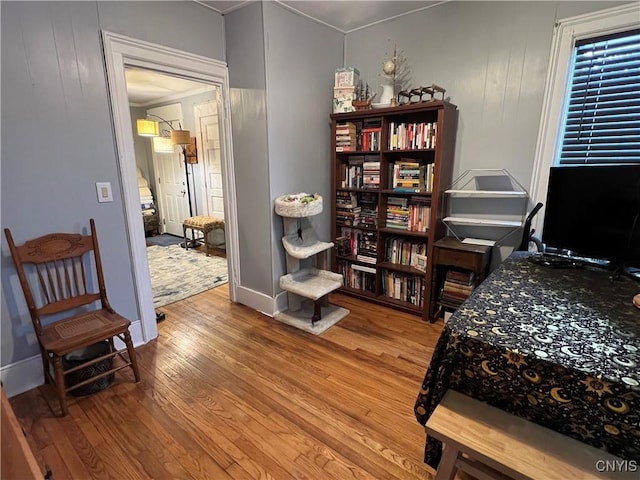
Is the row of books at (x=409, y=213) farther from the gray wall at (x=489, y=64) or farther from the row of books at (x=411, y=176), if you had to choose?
the gray wall at (x=489, y=64)

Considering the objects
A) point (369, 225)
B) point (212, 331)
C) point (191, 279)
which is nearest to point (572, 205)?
point (369, 225)

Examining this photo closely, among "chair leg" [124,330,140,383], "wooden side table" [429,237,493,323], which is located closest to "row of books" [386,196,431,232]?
"wooden side table" [429,237,493,323]

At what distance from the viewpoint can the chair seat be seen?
1.64 m

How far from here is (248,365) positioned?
7.00ft

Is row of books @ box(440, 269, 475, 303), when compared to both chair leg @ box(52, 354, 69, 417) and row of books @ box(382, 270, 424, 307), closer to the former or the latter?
row of books @ box(382, 270, 424, 307)

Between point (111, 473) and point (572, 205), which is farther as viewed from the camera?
point (572, 205)

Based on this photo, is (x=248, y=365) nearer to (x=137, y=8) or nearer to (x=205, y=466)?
(x=205, y=466)

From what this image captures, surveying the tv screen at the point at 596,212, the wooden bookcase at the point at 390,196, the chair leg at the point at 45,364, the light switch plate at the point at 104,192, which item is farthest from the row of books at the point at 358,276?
the chair leg at the point at 45,364

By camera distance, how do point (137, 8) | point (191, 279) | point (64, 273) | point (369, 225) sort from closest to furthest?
point (64, 273) < point (137, 8) < point (369, 225) < point (191, 279)

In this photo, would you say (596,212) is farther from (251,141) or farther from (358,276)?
(251,141)

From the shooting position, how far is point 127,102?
6.86 ft

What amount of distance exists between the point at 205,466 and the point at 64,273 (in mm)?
1405

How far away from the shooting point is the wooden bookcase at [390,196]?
254cm

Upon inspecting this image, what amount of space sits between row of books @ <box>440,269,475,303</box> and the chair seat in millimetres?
2250
